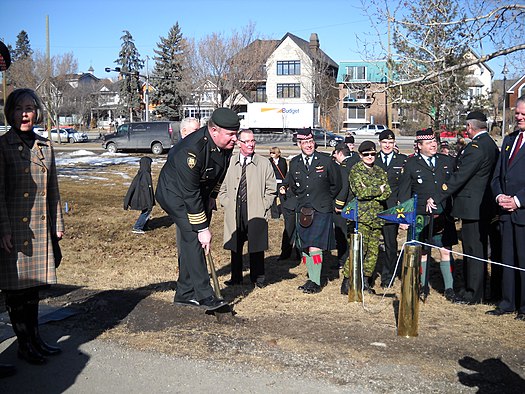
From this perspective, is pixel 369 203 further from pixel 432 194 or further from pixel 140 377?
pixel 140 377

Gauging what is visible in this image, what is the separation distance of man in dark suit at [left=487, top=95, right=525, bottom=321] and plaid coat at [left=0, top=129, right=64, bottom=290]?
470 cm

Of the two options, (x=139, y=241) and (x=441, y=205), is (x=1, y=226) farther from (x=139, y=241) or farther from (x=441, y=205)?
(x=139, y=241)

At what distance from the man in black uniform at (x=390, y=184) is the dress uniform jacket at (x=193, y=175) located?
3230 millimetres

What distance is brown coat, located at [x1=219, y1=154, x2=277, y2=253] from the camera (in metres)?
8.29

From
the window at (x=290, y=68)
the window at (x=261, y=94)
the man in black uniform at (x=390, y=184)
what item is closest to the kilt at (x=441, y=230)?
the man in black uniform at (x=390, y=184)

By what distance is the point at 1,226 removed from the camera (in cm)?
473

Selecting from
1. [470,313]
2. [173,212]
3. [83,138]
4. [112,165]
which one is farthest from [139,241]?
[83,138]

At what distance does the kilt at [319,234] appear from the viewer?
782 cm

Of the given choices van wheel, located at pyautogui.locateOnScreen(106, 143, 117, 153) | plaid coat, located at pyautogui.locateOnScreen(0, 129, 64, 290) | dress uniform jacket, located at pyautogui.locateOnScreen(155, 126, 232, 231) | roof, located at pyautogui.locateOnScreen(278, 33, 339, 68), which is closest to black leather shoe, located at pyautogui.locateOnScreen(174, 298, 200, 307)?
dress uniform jacket, located at pyautogui.locateOnScreen(155, 126, 232, 231)

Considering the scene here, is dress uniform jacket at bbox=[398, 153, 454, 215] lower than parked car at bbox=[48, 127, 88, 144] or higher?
lower

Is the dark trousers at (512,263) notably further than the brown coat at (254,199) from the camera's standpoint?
No

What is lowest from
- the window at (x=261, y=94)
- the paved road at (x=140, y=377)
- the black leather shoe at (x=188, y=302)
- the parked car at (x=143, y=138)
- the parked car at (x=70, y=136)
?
the paved road at (x=140, y=377)

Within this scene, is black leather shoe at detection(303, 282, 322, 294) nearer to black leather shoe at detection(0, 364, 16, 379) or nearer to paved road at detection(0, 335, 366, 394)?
paved road at detection(0, 335, 366, 394)

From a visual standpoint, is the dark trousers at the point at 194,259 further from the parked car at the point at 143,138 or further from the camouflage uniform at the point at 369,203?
the parked car at the point at 143,138
